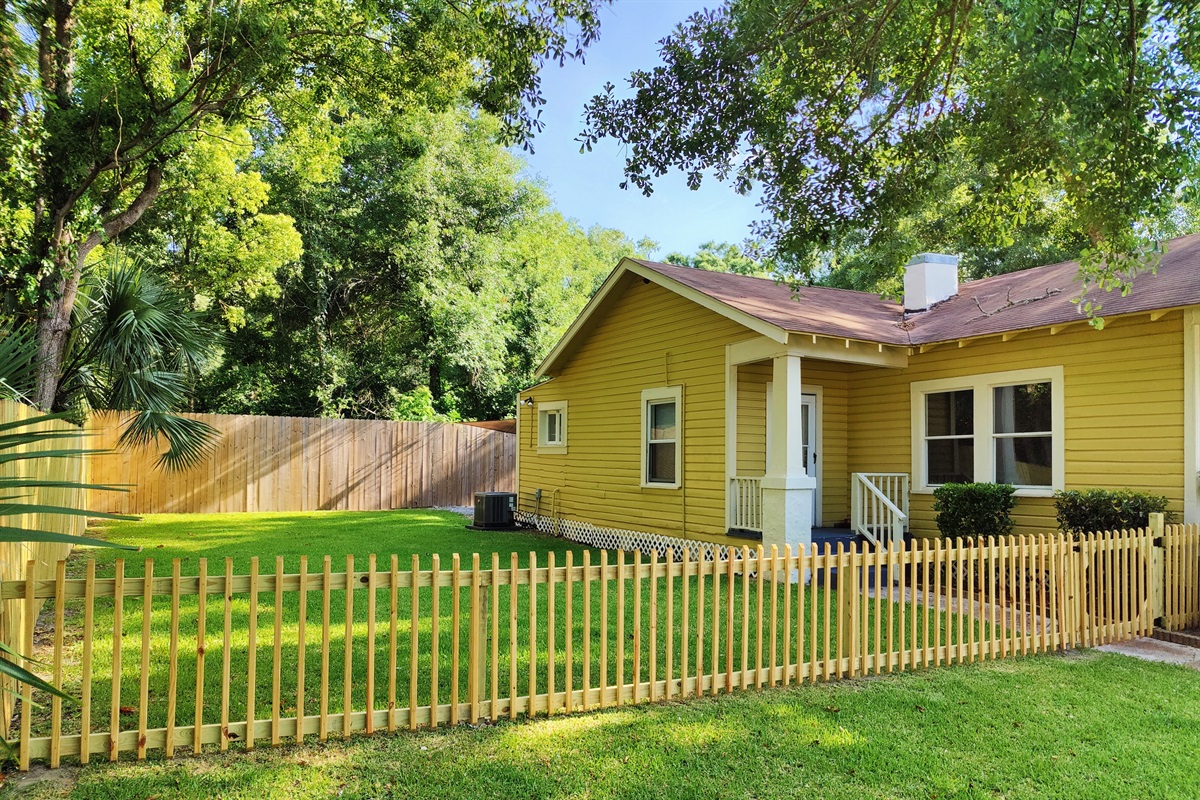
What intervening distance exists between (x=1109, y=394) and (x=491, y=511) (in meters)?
11.0

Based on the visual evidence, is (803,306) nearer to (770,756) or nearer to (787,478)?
(787,478)

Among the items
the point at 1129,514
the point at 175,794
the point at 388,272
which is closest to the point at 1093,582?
the point at 1129,514

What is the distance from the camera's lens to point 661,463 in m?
12.5

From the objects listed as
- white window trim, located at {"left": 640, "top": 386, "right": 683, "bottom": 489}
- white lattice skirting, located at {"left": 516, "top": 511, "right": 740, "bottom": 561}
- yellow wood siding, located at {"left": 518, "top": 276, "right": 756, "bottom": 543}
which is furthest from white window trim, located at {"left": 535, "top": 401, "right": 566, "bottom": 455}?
white window trim, located at {"left": 640, "top": 386, "right": 683, "bottom": 489}

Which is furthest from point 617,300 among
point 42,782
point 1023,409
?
point 42,782

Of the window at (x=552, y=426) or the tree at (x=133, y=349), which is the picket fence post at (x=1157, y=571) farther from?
the tree at (x=133, y=349)

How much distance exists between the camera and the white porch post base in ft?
31.8

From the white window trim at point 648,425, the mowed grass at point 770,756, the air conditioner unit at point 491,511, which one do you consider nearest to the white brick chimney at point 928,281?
the white window trim at point 648,425

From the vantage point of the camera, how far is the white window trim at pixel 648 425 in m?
11.9

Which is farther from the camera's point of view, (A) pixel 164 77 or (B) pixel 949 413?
(B) pixel 949 413

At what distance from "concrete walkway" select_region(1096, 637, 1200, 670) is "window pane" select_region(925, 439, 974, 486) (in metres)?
3.85

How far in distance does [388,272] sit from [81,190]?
15.5 meters

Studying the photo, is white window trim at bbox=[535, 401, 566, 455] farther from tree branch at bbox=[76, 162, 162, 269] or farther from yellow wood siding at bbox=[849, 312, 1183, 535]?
tree branch at bbox=[76, 162, 162, 269]

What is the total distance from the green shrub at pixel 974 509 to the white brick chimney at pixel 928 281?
4043 millimetres
